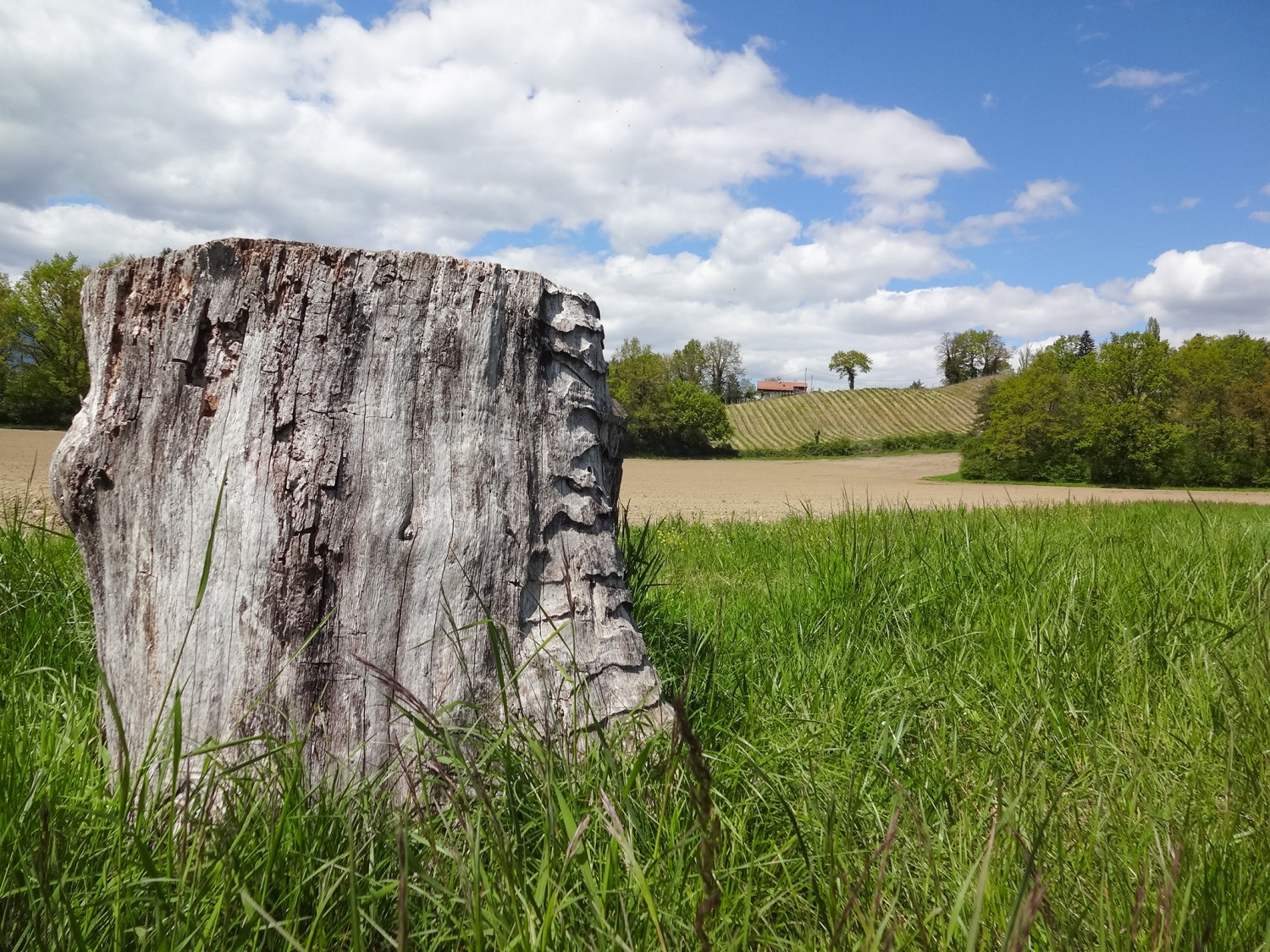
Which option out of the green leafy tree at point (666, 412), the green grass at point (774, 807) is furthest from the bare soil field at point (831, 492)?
the green leafy tree at point (666, 412)

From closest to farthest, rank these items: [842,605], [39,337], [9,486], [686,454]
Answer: [842,605] → [9,486] → [39,337] → [686,454]

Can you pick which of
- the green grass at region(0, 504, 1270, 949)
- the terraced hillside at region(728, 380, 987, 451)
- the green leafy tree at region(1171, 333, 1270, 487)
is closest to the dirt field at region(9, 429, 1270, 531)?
the green grass at region(0, 504, 1270, 949)

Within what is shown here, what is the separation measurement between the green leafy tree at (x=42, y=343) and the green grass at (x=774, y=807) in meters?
59.1

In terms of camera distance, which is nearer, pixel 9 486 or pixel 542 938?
pixel 542 938

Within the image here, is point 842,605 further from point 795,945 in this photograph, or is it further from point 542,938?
point 542,938

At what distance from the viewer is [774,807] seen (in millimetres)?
1649

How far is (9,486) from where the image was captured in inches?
673

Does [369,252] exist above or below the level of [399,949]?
above

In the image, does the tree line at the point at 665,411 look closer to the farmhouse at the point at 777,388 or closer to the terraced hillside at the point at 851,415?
the terraced hillside at the point at 851,415

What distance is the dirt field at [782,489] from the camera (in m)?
16.1

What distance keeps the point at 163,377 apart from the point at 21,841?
3.89 feet

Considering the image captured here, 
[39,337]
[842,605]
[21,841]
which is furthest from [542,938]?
[39,337]

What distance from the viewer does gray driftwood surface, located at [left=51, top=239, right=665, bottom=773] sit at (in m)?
1.92

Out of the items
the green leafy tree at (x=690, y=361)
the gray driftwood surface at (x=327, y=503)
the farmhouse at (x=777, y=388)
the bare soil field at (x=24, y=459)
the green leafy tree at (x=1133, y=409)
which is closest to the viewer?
the gray driftwood surface at (x=327, y=503)
